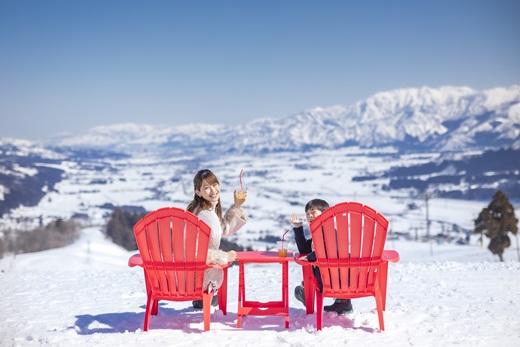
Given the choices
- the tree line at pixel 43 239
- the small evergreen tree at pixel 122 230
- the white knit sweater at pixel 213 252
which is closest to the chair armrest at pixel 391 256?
the white knit sweater at pixel 213 252

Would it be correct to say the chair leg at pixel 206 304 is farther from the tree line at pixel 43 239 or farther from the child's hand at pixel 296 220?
the tree line at pixel 43 239

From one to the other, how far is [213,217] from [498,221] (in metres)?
27.2

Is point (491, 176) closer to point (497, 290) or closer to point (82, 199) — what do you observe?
point (82, 199)

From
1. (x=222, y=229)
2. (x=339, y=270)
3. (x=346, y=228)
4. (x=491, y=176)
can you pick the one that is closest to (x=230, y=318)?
(x=222, y=229)

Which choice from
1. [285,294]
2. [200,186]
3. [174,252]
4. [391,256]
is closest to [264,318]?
[285,294]

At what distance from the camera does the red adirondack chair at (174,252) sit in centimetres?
429

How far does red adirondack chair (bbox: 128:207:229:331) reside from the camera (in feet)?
14.1

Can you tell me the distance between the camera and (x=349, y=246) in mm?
4379

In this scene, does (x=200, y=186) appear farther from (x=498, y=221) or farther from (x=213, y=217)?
(x=498, y=221)

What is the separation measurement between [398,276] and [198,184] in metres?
5.16

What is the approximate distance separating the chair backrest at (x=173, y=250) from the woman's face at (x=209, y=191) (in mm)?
460

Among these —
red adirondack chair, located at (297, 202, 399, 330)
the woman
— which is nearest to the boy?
red adirondack chair, located at (297, 202, 399, 330)

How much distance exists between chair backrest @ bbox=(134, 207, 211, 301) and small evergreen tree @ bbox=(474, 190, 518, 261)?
27.0 meters

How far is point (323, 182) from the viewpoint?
534 feet
